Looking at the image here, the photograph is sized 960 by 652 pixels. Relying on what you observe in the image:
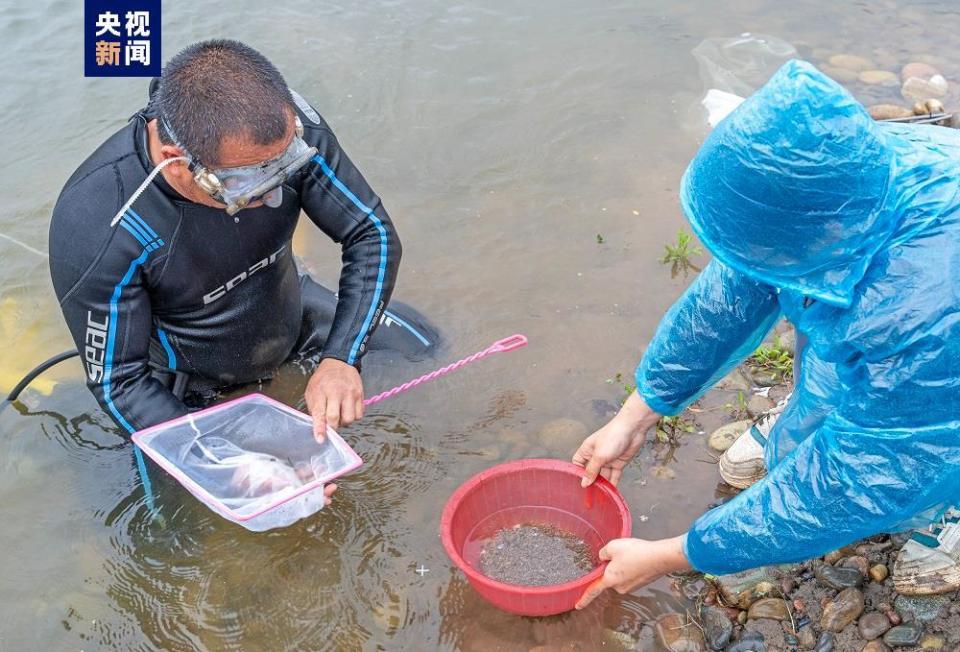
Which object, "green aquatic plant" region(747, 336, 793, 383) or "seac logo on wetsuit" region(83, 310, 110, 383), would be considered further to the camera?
"green aquatic plant" region(747, 336, 793, 383)

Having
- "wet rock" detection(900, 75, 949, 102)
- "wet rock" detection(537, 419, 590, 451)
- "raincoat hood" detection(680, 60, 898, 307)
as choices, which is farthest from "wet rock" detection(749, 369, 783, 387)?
"wet rock" detection(900, 75, 949, 102)

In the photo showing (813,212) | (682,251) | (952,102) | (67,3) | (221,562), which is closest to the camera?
(813,212)

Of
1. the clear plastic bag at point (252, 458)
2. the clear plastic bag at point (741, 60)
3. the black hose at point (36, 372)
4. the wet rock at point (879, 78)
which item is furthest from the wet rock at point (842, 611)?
the wet rock at point (879, 78)

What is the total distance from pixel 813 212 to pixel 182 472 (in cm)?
209

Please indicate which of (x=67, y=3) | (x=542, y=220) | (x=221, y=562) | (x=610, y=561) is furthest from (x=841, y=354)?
(x=67, y=3)

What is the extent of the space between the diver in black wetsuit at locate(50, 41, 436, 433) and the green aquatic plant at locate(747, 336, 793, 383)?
168cm

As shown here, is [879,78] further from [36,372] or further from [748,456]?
[36,372]

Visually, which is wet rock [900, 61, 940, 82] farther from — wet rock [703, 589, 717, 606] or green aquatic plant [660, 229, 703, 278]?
wet rock [703, 589, 717, 606]

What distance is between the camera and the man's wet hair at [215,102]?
2613 millimetres

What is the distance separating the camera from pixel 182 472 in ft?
9.12

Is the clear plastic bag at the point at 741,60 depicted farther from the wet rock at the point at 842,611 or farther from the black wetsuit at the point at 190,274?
the wet rock at the point at 842,611

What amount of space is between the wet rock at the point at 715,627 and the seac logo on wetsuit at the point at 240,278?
2102 mm

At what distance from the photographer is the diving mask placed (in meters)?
2.68

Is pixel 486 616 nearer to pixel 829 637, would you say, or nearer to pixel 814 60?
pixel 829 637
